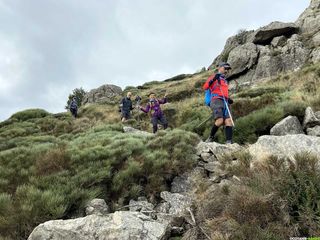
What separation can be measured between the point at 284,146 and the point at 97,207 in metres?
3.51

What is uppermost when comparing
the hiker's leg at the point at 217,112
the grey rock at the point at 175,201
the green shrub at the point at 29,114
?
the green shrub at the point at 29,114

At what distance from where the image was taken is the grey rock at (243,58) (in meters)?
29.4

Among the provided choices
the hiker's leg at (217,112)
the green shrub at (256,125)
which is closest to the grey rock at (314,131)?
the green shrub at (256,125)

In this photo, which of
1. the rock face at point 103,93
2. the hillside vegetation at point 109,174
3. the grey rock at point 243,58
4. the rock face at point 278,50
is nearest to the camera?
the hillside vegetation at point 109,174

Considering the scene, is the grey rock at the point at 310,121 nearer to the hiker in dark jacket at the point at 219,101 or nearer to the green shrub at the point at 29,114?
the hiker in dark jacket at the point at 219,101

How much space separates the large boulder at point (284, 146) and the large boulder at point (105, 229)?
6.68 feet

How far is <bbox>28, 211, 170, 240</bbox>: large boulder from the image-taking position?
448cm

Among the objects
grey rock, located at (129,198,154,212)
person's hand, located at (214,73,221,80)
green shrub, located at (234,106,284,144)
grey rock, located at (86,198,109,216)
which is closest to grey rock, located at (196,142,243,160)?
green shrub, located at (234,106,284,144)

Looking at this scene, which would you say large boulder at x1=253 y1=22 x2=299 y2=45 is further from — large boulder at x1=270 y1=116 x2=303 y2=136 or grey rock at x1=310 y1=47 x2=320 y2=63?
Answer: large boulder at x1=270 y1=116 x2=303 y2=136

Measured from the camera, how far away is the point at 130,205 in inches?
243

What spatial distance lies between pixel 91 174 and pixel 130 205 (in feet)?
4.42

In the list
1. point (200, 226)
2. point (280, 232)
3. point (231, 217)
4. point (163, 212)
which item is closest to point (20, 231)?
point (163, 212)

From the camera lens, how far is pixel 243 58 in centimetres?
3002

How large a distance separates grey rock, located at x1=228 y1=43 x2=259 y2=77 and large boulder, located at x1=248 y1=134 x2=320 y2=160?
77.4ft
